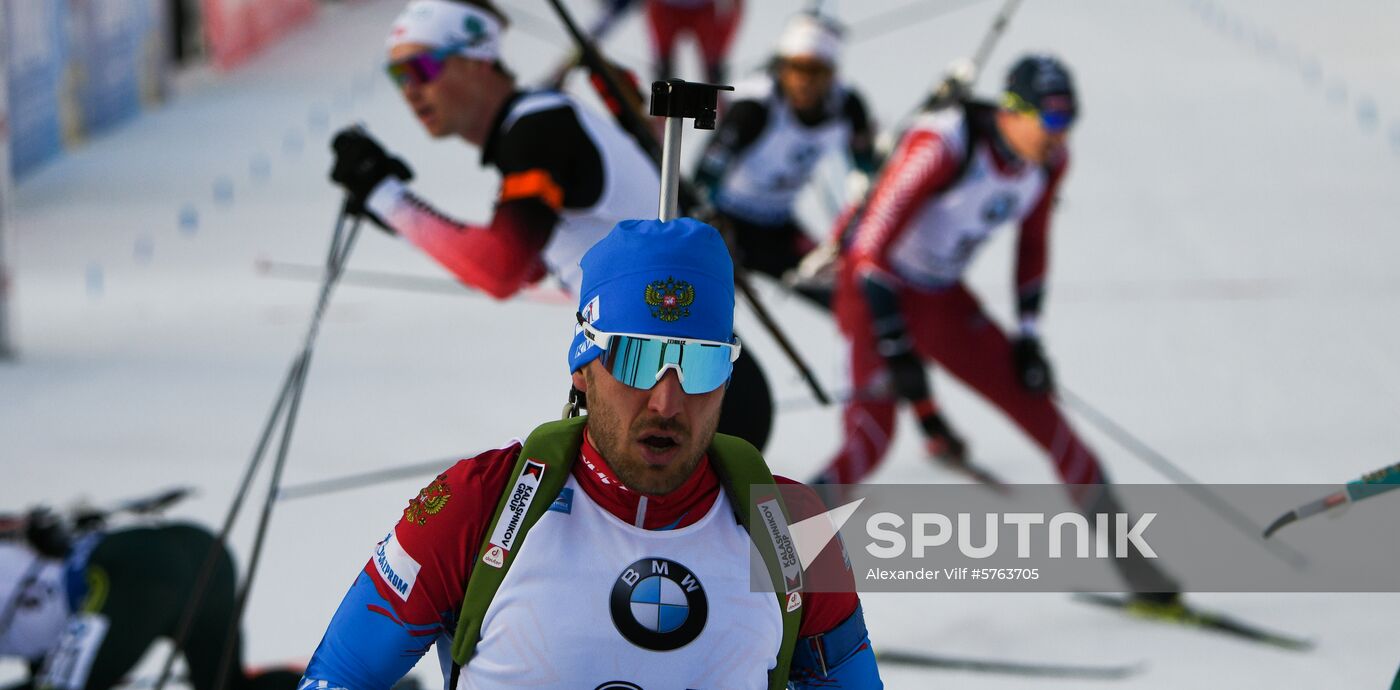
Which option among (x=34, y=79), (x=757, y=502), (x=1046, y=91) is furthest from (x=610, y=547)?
(x=34, y=79)

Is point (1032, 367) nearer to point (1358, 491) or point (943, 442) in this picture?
point (943, 442)

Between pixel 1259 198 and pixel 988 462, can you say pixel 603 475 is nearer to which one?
pixel 988 462

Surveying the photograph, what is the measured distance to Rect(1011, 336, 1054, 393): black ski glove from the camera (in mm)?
5262

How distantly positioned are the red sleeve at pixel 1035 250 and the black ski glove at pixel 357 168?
2417 mm

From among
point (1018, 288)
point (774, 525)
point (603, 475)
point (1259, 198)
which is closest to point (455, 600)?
point (603, 475)

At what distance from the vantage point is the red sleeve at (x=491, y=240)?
11.6 feet

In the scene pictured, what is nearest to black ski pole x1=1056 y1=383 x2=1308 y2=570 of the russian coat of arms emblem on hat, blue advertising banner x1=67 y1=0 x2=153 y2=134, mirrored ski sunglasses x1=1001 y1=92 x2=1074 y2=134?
mirrored ski sunglasses x1=1001 y1=92 x2=1074 y2=134

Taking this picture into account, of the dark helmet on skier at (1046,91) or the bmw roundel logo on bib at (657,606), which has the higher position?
the dark helmet on skier at (1046,91)

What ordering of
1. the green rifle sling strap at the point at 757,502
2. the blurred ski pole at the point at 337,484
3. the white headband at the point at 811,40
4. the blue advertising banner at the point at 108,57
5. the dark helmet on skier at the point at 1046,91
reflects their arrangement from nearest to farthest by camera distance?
the green rifle sling strap at the point at 757,502 → the dark helmet on skier at the point at 1046,91 → the blurred ski pole at the point at 337,484 → the white headband at the point at 811,40 → the blue advertising banner at the point at 108,57

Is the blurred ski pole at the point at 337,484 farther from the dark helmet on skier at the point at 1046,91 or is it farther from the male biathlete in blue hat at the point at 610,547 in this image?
the male biathlete in blue hat at the point at 610,547

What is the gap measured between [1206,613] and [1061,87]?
1.63 metres

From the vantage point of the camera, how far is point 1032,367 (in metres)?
5.28

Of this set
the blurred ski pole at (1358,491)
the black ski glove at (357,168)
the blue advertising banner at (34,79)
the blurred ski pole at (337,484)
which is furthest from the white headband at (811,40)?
the blue advertising banner at (34,79)

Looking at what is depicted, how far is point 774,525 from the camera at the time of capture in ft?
7.13
